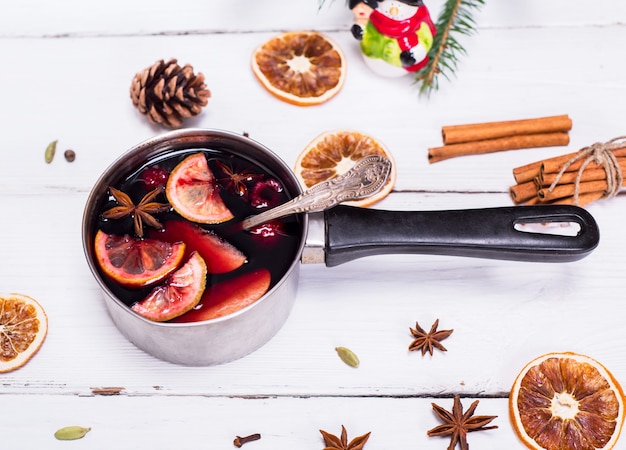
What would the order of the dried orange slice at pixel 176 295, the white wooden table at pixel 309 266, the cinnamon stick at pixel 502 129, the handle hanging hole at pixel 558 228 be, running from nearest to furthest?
the dried orange slice at pixel 176 295
the white wooden table at pixel 309 266
the handle hanging hole at pixel 558 228
the cinnamon stick at pixel 502 129

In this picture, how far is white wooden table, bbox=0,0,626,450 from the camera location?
1.64 metres

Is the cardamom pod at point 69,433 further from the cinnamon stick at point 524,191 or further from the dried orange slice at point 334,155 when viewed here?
the cinnamon stick at point 524,191

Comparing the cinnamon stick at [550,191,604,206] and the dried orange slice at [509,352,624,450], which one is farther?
the cinnamon stick at [550,191,604,206]

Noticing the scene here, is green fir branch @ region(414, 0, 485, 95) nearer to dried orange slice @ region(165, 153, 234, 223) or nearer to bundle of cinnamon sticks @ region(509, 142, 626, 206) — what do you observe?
bundle of cinnamon sticks @ region(509, 142, 626, 206)

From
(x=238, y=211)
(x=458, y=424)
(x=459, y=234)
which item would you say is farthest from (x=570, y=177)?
(x=238, y=211)

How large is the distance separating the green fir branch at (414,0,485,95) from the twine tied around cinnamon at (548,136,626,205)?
1.35ft

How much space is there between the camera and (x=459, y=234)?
Result: 1579mm

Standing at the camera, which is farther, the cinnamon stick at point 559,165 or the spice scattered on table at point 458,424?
the cinnamon stick at point 559,165

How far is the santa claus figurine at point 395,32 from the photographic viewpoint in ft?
6.36

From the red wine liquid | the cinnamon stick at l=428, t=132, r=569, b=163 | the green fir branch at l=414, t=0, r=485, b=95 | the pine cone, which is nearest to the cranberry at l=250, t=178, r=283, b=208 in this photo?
the red wine liquid

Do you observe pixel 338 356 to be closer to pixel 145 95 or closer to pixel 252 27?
pixel 145 95

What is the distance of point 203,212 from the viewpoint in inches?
65.9

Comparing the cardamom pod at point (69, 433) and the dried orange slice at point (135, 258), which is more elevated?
the dried orange slice at point (135, 258)

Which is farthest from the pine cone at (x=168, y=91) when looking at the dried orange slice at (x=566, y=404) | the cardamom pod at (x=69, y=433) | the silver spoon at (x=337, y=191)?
the dried orange slice at (x=566, y=404)
